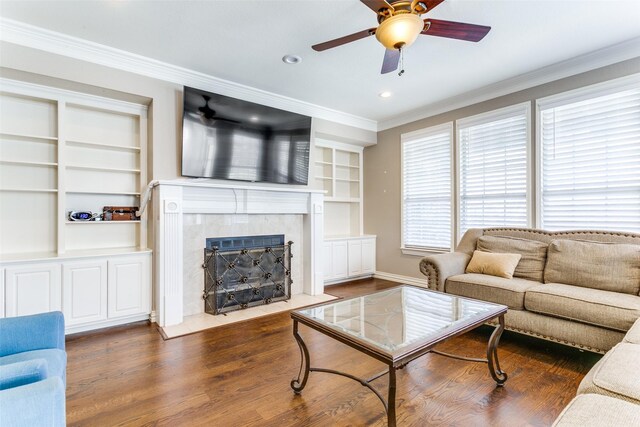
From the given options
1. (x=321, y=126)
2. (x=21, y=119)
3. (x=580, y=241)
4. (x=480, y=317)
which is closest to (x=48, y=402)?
(x=480, y=317)

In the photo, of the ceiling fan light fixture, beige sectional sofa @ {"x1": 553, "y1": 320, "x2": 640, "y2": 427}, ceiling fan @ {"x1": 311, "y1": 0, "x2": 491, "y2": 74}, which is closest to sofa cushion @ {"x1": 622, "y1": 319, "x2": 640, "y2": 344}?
beige sectional sofa @ {"x1": 553, "y1": 320, "x2": 640, "y2": 427}

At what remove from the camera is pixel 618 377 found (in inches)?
47.1

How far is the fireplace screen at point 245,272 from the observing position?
3.49 metres

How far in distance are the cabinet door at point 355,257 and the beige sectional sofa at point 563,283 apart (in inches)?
77.8

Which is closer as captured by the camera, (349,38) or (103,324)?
(349,38)

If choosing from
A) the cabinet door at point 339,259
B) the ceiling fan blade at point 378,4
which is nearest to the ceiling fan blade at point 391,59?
the ceiling fan blade at point 378,4

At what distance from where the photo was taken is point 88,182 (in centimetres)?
327

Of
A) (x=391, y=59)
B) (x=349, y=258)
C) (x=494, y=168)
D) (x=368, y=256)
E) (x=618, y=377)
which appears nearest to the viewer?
(x=618, y=377)

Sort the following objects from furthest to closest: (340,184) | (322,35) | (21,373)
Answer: (340,184), (322,35), (21,373)

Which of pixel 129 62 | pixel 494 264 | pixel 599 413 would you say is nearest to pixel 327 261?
pixel 494 264

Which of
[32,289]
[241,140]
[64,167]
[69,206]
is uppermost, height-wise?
[241,140]

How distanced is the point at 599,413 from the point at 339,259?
402cm

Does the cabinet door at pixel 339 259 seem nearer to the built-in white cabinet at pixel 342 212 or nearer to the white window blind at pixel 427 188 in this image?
the built-in white cabinet at pixel 342 212

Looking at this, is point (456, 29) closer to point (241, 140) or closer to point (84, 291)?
point (241, 140)
